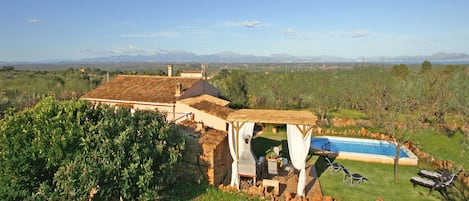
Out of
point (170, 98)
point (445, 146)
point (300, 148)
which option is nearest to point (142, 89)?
point (170, 98)

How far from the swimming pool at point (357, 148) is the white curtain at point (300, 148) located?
22.1ft

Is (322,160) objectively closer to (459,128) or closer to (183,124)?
(183,124)

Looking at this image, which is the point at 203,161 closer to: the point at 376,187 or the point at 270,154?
the point at 270,154

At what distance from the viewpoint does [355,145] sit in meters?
21.4

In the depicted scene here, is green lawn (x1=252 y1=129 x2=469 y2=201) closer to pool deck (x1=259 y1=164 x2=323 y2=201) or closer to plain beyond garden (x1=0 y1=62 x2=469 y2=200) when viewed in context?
plain beyond garden (x1=0 y1=62 x2=469 y2=200)

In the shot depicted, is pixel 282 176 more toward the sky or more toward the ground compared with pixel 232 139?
more toward the ground

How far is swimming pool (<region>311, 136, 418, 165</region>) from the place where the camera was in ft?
56.8

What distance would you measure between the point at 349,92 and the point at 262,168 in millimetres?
23729

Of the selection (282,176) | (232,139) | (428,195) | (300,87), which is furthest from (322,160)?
(300,87)

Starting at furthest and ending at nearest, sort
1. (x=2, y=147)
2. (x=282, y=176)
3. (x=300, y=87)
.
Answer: (x=300, y=87), (x=282, y=176), (x=2, y=147)

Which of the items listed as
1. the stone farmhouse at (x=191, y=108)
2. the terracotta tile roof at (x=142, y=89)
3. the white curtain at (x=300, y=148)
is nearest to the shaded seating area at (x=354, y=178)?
the white curtain at (x=300, y=148)

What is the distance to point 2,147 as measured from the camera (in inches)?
396

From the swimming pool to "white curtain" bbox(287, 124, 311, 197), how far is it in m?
6.72

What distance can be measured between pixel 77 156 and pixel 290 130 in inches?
316
